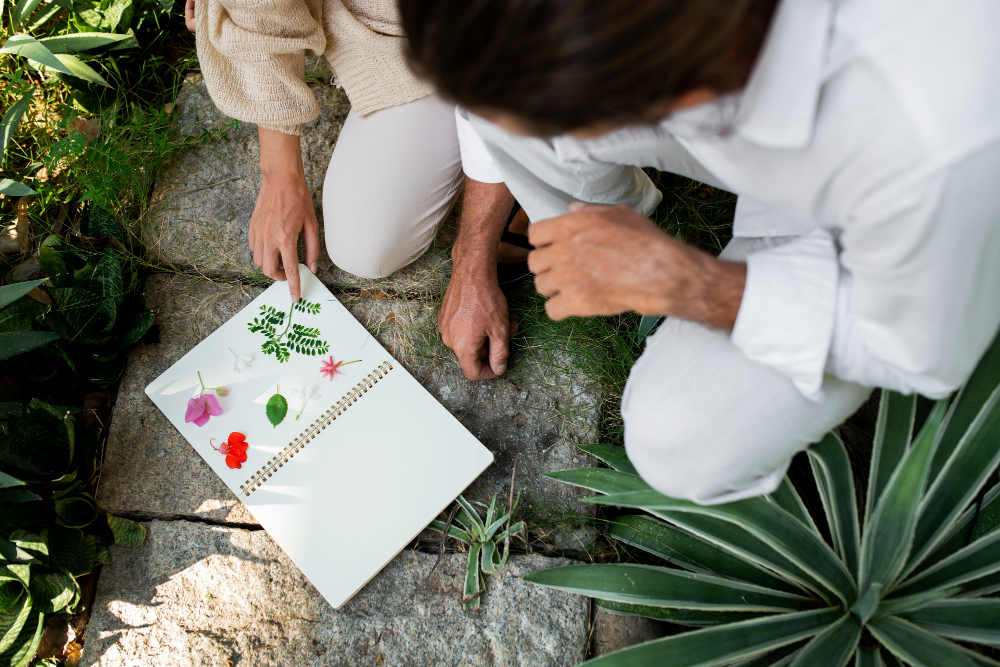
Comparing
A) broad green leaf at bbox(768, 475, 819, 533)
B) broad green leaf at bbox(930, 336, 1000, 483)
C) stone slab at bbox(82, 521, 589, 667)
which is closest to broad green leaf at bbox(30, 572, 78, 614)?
stone slab at bbox(82, 521, 589, 667)

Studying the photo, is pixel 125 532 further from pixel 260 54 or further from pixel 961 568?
pixel 961 568

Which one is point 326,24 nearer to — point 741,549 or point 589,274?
point 589,274

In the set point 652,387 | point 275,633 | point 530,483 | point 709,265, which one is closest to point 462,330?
point 530,483

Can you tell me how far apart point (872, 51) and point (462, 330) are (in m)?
0.92

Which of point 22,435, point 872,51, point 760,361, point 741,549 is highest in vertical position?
point 872,51

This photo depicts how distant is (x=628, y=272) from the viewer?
2.90ft

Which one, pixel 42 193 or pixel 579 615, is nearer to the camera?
pixel 579 615

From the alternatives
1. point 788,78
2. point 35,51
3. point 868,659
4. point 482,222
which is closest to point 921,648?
point 868,659

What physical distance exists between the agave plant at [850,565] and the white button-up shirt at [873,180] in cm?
18

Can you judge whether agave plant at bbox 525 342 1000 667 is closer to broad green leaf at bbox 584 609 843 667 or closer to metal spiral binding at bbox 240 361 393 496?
broad green leaf at bbox 584 609 843 667

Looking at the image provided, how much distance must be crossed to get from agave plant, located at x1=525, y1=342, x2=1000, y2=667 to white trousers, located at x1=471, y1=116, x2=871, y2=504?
0.18 ft

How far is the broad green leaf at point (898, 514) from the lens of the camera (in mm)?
823

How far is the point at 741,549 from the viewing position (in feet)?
3.27

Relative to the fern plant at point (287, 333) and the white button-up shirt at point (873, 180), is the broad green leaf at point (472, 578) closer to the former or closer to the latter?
the fern plant at point (287, 333)
